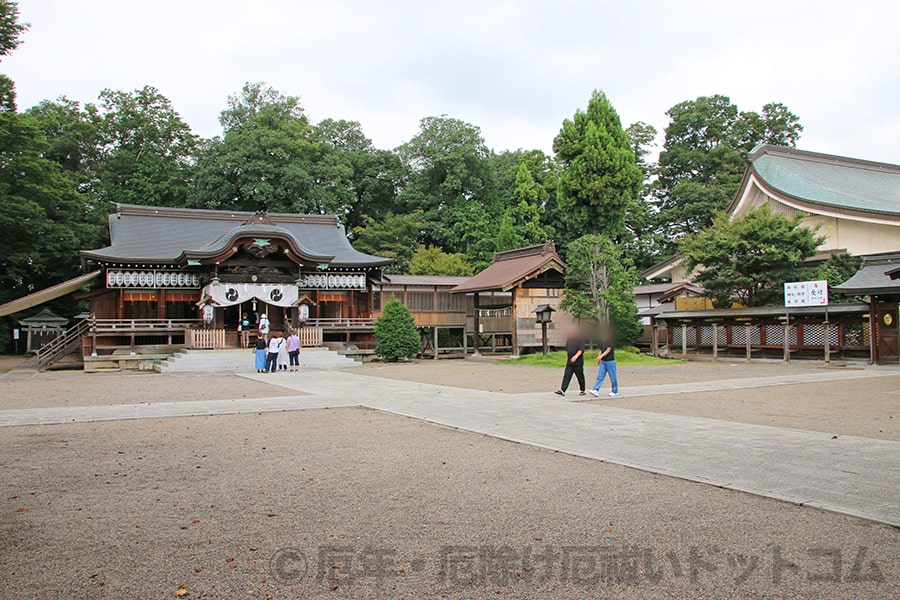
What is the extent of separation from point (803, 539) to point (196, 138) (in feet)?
162

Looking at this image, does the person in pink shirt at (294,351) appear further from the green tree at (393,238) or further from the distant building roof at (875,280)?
the green tree at (393,238)

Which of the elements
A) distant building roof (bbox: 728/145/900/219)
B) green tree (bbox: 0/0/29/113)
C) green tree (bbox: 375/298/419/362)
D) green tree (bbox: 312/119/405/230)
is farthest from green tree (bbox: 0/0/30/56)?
distant building roof (bbox: 728/145/900/219)

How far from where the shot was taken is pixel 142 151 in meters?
44.4

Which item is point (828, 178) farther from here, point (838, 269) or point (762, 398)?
point (762, 398)

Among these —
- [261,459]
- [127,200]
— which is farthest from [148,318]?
[261,459]

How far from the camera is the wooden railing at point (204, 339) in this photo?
2527cm

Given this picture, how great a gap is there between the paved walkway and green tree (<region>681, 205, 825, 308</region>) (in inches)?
462

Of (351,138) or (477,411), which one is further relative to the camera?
(351,138)

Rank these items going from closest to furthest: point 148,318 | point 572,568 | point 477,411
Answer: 1. point 572,568
2. point 477,411
3. point 148,318

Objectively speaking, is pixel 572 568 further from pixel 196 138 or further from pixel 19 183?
pixel 196 138

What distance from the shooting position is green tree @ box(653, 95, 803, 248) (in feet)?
146

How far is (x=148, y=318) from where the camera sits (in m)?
28.7

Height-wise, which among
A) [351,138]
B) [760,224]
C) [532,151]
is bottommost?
[760,224]

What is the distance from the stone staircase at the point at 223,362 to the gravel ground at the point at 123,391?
13.9 ft
